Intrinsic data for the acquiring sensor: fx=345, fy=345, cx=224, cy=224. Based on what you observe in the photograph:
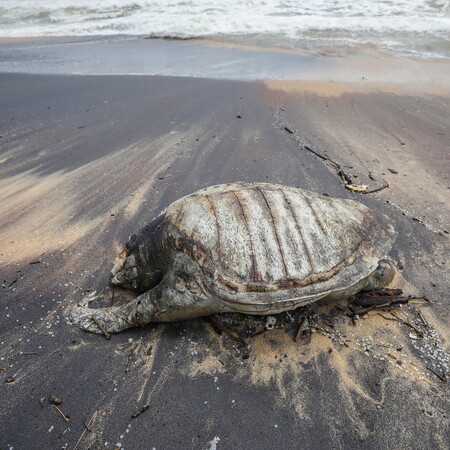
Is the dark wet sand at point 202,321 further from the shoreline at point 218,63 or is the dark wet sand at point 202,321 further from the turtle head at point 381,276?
the shoreline at point 218,63

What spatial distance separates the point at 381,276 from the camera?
3160 millimetres

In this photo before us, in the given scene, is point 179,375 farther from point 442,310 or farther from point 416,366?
point 442,310

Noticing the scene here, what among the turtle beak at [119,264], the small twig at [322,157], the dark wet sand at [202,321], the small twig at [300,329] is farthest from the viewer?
the small twig at [322,157]

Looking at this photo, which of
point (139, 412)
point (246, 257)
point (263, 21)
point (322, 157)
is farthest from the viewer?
point (263, 21)

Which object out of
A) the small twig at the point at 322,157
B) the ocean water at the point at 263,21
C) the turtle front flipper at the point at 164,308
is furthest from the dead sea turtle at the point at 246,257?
the ocean water at the point at 263,21

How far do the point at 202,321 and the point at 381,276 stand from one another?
168 centimetres

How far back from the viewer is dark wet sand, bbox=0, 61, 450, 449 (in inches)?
93.4

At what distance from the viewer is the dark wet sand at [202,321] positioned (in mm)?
2371

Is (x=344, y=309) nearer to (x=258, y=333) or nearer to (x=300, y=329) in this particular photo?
(x=300, y=329)

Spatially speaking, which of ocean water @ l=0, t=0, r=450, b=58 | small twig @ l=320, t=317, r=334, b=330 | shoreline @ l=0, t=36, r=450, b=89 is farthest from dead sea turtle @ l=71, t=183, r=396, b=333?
ocean water @ l=0, t=0, r=450, b=58

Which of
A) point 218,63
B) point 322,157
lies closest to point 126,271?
point 322,157

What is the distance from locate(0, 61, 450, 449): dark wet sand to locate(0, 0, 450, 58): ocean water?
5677 mm

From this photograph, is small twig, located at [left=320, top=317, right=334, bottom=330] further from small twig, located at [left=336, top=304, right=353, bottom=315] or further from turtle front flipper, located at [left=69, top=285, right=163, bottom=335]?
turtle front flipper, located at [left=69, top=285, right=163, bottom=335]

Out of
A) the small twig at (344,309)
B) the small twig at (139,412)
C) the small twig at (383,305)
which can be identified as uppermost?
the small twig at (383,305)
